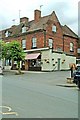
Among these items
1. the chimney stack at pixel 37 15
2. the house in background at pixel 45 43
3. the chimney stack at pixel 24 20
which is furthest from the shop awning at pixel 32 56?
the chimney stack at pixel 24 20

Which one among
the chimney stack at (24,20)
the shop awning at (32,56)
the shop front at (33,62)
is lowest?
the shop front at (33,62)

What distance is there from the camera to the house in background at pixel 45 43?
148 feet

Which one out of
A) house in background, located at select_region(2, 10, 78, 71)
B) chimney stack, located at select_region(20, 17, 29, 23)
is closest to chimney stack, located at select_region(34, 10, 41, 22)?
house in background, located at select_region(2, 10, 78, 71)

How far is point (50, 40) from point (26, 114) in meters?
38.1

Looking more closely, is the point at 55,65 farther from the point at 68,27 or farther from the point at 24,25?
the point at 68,27

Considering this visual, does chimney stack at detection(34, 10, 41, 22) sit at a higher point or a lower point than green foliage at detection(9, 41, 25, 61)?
higher

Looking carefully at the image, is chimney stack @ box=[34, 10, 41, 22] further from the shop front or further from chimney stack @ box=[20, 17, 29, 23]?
the shop front

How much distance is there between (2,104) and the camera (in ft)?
37.0

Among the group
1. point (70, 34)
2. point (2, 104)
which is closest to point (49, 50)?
point (70, 34)

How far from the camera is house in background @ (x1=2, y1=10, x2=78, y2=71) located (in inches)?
1778

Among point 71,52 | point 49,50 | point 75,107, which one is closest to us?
point 75,107

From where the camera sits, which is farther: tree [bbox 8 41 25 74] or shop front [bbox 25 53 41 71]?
shop front [bbox 25 53 41 71]

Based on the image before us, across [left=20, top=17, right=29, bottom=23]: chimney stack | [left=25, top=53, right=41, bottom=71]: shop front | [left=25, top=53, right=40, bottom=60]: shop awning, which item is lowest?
[left=25, top=53, right=41, bottom=71]: shop front

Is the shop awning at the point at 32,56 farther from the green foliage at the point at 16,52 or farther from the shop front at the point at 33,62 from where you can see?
the green foliage at the point at 16,52
